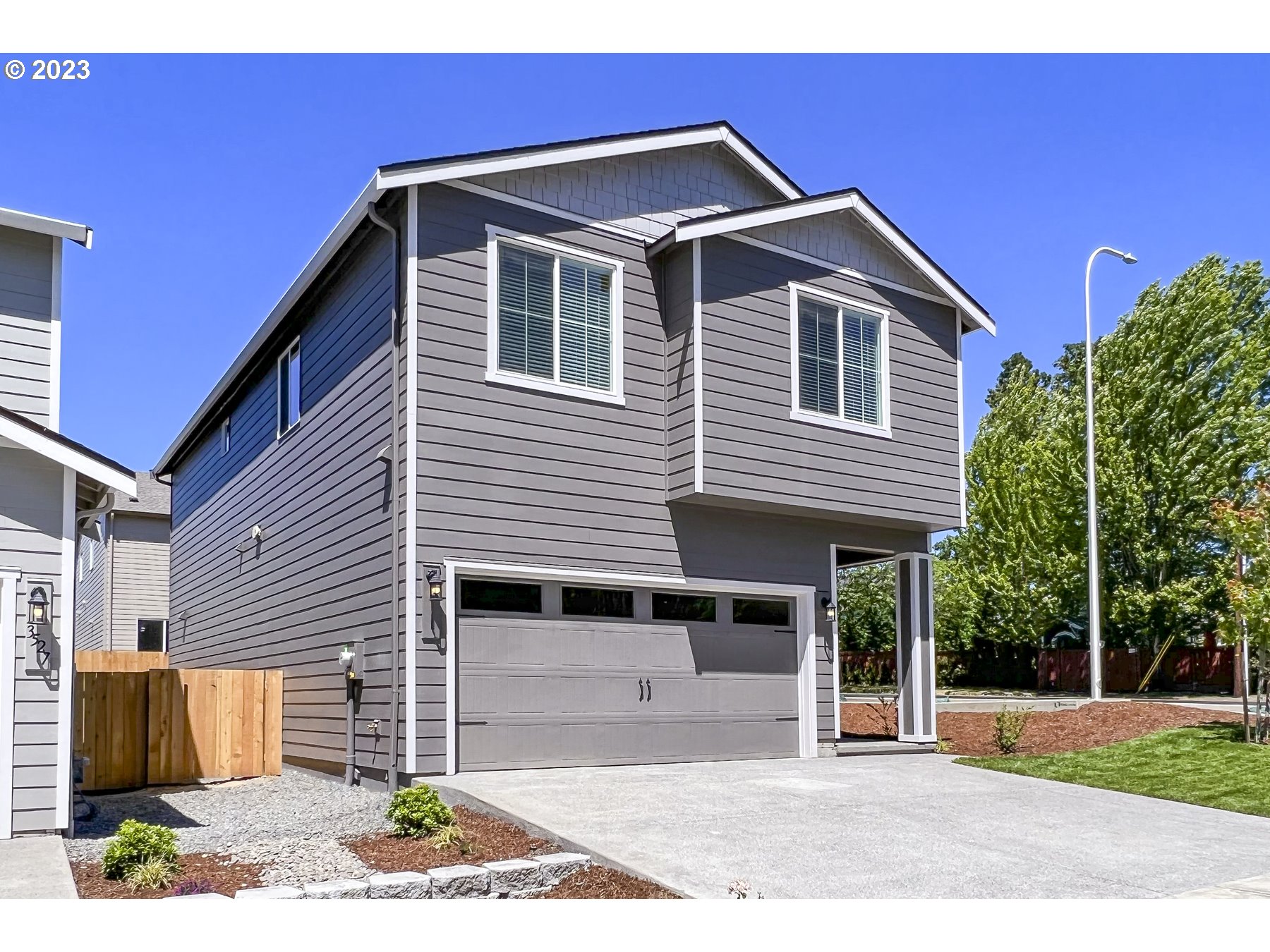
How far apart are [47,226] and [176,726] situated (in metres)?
6.24

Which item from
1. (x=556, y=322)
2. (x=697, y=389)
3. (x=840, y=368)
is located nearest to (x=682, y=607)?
(x=697, y=389)

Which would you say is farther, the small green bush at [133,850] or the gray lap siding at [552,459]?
the gray lap siding at [552,459]

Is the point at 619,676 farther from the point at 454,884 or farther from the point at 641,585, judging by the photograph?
the point at 454,884

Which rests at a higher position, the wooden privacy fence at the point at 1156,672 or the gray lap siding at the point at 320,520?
the gray lap siding at the point at 320,520

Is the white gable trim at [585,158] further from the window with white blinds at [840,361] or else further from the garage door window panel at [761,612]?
the garage door window panel at [761,612]

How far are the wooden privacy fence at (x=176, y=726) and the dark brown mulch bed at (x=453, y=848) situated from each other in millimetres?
5523

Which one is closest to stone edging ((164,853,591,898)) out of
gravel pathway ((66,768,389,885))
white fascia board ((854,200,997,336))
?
gravel pathway ((66,768,389,885))

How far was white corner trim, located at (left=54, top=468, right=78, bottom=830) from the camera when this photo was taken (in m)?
8.95

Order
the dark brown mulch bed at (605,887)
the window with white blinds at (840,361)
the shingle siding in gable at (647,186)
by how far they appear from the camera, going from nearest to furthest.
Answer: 1. the dark brown mulch bed at (605,887)
2. the shingle siding in gable at (647,186)
3. the window with white blinds at (840,361)

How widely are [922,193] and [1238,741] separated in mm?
9249

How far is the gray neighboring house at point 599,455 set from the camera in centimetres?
1147

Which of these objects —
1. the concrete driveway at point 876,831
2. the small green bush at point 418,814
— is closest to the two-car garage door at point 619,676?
the concrete driveway at point 876,831

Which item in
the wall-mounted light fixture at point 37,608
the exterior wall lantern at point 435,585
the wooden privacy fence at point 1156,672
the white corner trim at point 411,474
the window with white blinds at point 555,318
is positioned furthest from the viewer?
the wooden privacy fence at point 1156,672

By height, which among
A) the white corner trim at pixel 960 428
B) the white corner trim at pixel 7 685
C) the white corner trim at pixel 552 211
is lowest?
the white corner trim at pixel 7 685
